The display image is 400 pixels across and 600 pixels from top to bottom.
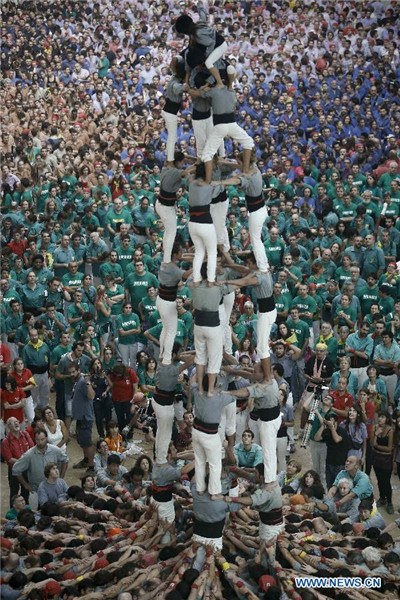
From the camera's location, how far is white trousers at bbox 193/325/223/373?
14.3 metres

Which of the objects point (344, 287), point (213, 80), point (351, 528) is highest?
point (213, 80)

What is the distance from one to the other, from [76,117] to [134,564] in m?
19.4

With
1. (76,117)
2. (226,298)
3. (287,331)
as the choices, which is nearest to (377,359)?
(287,331)

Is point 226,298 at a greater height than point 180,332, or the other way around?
point 226,298

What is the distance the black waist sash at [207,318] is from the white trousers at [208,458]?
136 centimetres

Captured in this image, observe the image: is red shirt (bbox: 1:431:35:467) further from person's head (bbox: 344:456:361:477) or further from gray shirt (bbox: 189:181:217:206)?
gray shirt (bbox: 189:181:217:206)

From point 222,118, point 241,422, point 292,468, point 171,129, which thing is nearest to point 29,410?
point 241,422

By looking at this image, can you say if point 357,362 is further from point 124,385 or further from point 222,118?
point 222,118

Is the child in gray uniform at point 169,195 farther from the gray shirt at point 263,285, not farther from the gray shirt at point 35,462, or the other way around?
the gray shirt at point 35,462

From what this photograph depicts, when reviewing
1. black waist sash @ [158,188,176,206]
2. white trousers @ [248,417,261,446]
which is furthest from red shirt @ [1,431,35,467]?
black waist sash @ [158,188,176,206]

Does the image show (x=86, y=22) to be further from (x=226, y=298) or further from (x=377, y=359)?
(x=226, y=298)

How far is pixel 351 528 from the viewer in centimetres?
1638

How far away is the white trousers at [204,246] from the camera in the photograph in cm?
1419

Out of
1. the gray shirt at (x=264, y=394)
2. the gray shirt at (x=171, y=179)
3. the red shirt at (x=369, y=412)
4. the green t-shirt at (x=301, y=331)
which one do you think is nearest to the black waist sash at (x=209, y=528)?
the gray shirt at (x=264, y=394)
